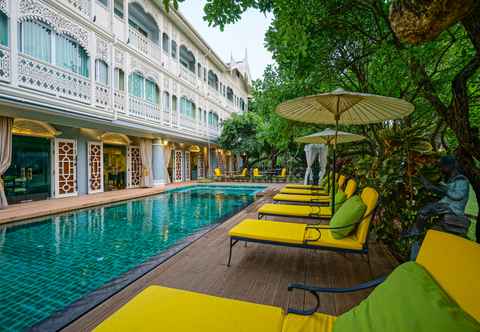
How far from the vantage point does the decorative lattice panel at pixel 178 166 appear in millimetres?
17172

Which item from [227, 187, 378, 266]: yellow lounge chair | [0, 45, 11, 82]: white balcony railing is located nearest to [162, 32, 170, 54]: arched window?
[0, 45, 11, 82]: white balcony railing

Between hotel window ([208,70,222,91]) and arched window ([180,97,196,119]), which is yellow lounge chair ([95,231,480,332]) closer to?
arched window ([180,97,196,119])

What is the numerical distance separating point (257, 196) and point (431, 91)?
7449 mm

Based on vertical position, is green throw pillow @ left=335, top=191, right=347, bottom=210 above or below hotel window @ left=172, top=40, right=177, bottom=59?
below

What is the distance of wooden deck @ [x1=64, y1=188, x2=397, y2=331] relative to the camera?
7.62 ft

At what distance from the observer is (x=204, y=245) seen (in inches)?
156

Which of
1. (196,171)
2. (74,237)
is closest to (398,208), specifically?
(74,237)

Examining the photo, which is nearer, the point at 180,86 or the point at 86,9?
the point at 86,9

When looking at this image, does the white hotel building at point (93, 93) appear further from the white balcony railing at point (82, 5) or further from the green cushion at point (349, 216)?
the green cushion at point (349, 216)

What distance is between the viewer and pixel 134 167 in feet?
44.1

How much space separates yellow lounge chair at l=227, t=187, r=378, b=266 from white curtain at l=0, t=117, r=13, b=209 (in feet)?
26.8

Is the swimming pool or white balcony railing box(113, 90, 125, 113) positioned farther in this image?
white balcony railing box(113, 90, 125, 113)

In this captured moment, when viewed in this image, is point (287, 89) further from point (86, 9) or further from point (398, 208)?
point (86, 9)

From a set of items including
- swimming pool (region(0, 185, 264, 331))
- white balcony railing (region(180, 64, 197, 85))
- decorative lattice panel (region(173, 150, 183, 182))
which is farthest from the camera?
decorative lattice panel (region(173, 150, 183, 182))
